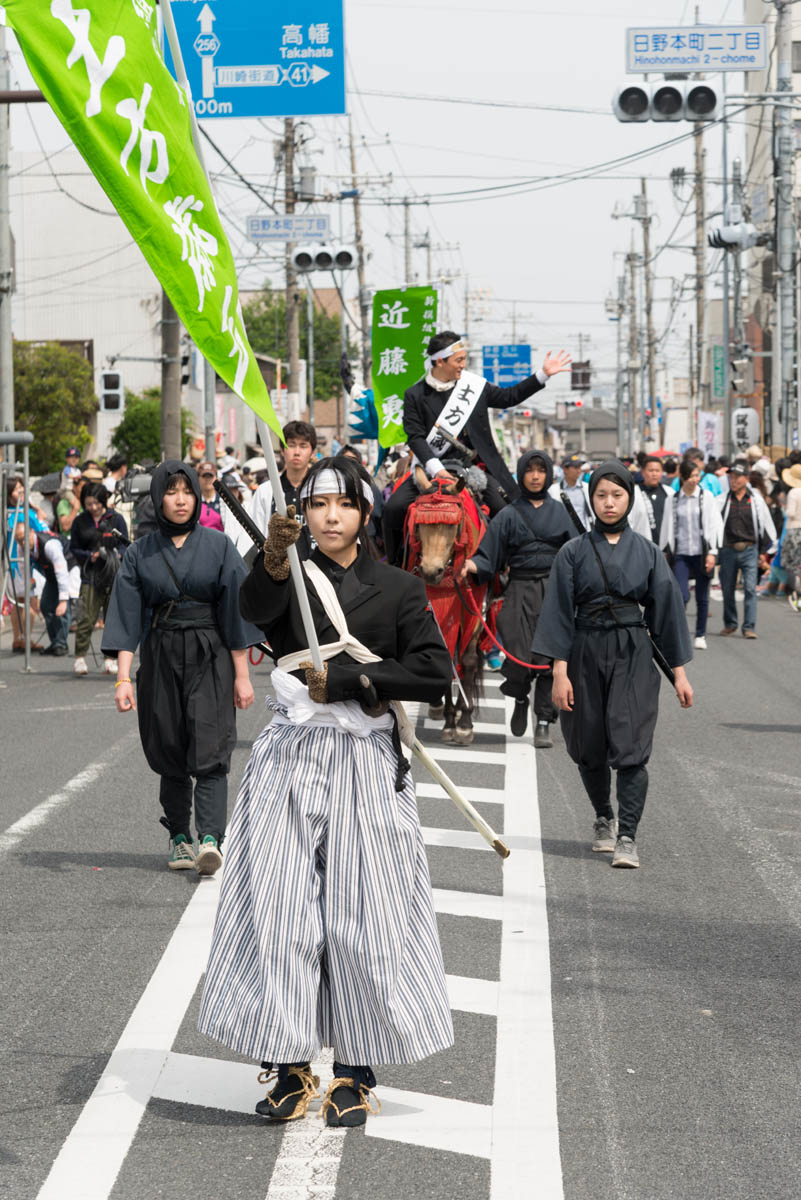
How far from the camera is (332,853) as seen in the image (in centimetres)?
475

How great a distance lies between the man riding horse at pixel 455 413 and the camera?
39.4ft

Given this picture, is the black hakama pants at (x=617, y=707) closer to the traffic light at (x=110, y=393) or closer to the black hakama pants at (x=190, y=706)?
the black hakama pants at (x=190, y=706)

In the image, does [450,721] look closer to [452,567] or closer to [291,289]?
[452,567]

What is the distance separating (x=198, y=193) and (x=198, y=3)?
1394 cm

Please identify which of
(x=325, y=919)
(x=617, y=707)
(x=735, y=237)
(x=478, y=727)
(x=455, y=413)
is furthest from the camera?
(x=735, y=237)

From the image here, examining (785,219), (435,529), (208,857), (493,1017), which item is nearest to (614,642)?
(208,857)

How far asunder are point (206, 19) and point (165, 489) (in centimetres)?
1099

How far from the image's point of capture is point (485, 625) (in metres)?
11.9

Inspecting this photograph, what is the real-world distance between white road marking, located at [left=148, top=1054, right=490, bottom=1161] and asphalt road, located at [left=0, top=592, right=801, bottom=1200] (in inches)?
0.5

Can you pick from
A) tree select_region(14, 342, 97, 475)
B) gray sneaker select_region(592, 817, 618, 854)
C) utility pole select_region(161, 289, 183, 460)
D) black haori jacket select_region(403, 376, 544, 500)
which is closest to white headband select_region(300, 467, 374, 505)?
gray sneaker select_region(592, 817, 618, 854)

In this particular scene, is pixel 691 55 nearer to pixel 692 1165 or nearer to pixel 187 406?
pixel 692 1165

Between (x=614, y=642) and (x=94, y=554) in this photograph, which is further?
(x=94, y=554)

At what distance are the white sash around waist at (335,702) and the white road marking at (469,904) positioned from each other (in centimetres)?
250

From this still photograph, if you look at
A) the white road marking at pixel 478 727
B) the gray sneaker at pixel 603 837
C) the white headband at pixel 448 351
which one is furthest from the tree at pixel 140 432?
the gray sneaker at pixel 603 837
